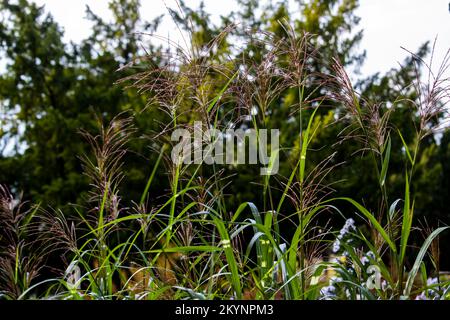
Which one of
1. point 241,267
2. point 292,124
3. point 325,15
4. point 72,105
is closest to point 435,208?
point 292,124

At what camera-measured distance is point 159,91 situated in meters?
2.18

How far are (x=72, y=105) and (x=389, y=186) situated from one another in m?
7.53

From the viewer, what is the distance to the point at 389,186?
46.1ft

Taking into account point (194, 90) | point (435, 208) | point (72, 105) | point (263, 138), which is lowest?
point (435, 208)

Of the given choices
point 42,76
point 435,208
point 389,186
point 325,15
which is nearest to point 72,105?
point 42,76

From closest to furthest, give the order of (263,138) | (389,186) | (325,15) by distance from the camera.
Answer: (263,138) < (389,186) < (325,15)

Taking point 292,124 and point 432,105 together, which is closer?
point 432,105

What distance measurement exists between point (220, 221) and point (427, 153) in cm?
1336

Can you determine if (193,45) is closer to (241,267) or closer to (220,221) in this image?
(220,221)

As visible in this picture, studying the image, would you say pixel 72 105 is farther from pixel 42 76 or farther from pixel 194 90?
pixel 194 90

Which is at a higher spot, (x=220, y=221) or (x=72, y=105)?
(x=72, y=105)
